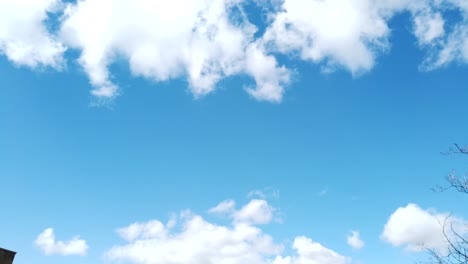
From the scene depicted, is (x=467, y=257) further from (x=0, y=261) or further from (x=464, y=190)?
(x=0, y=261)

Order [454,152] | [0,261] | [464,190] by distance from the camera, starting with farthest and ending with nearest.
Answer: [0,261]
[464,190]
[454,152]

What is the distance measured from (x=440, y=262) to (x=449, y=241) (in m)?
0.57

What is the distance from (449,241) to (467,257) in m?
0.52

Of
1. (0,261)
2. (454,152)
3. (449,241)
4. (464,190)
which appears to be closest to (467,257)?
(449,241)

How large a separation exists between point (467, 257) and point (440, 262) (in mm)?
645

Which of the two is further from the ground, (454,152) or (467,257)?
(454,152)

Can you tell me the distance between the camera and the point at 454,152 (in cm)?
821

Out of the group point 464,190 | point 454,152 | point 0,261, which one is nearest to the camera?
point 454,152

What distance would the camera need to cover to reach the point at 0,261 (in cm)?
1977

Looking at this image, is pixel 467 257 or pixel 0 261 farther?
pixel 0 261

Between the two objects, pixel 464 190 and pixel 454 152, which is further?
pixel 464 190

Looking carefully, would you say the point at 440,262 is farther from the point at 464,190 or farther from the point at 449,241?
the point at 464,190

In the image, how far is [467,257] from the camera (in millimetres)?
8695

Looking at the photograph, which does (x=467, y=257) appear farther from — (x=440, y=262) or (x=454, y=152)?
(x=454, y=152)
